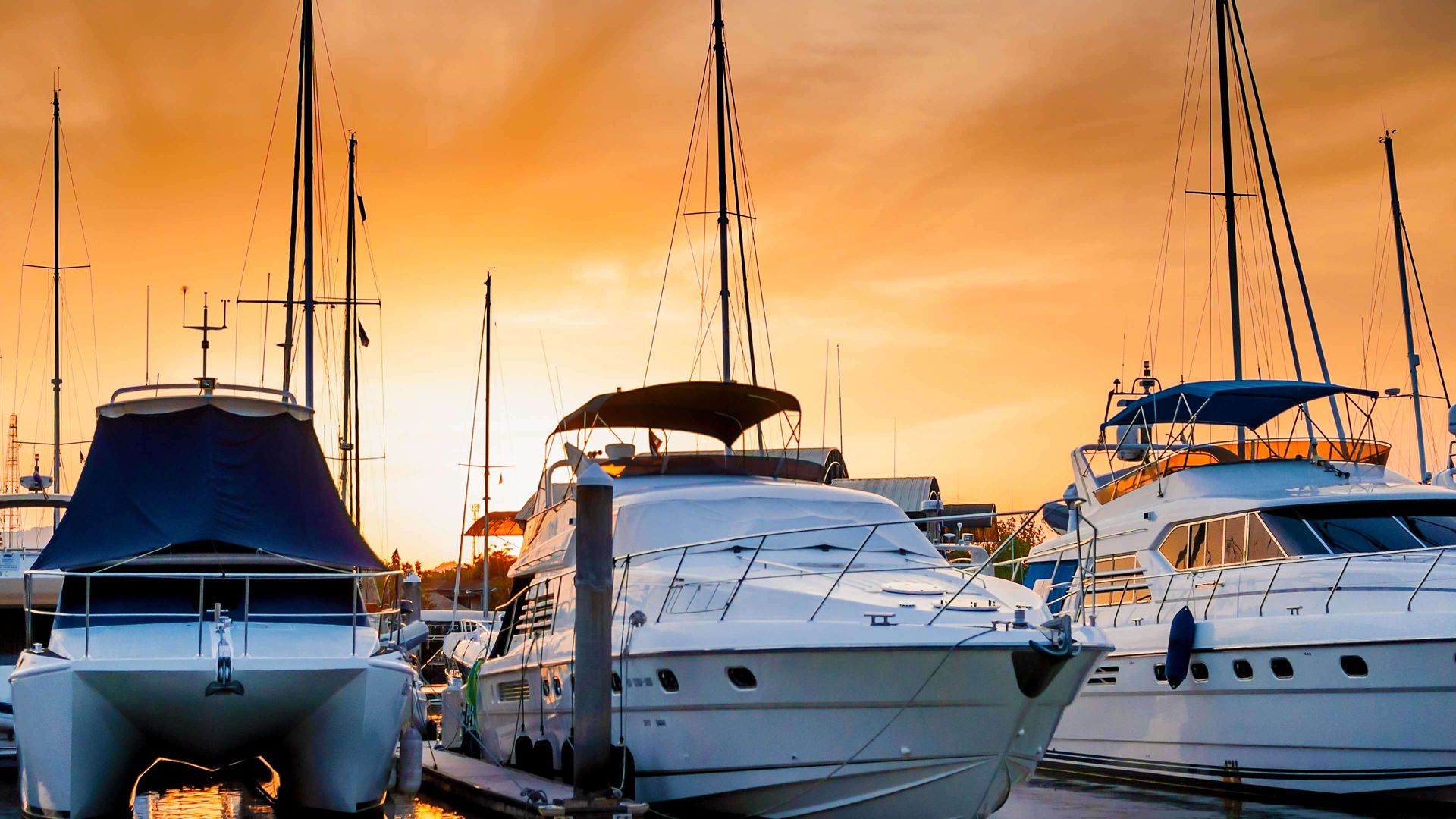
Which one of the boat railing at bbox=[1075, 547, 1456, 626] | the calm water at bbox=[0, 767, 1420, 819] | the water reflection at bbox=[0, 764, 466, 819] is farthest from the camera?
the water reflection at bbox=[0, 764, 466, 819]

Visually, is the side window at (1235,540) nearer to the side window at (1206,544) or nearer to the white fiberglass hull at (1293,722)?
the side window at (1206,544)

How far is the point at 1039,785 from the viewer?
15.7 metres

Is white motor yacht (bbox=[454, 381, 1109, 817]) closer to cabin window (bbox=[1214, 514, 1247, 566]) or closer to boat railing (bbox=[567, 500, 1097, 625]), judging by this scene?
boat railing (bbox=[567, 500, 1097, 625])

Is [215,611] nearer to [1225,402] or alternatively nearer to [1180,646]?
[1180,646]

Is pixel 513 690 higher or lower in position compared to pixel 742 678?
lower

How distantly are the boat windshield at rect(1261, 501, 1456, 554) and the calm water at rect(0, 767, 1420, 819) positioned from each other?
2888mm

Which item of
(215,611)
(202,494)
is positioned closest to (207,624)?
(215,611)

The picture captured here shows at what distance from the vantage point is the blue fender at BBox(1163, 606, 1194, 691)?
1436 cm

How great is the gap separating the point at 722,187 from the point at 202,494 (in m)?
11.8

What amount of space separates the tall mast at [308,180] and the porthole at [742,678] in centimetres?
1217

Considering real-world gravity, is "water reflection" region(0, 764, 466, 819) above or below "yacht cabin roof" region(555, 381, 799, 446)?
below

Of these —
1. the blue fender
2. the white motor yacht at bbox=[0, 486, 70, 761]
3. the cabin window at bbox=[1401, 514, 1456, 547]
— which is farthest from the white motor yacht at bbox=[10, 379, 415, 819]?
the cabin window at bbox=[1401, 514, 1456, 547]

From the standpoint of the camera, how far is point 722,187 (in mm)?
21781

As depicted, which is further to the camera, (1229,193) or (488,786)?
(1229,193)
